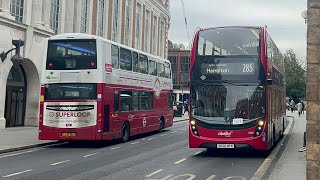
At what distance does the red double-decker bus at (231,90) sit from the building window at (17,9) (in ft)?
48.1

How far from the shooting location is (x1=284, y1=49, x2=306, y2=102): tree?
89125 mm

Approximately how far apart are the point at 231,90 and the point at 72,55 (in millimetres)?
6303

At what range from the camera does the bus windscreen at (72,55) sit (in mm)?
15819

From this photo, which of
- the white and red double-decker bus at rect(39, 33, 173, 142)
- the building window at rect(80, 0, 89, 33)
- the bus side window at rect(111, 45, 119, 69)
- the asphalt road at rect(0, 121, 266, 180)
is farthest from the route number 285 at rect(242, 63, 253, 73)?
the building window at rect(80, 0, 89, 33)

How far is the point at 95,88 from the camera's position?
15711 mm

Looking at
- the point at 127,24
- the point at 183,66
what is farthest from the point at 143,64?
the point at 183,66

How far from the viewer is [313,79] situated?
389 centimetres

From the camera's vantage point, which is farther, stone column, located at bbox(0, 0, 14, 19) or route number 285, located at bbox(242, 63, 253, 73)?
stone column, located at bbox(0, 0, 14, 19)

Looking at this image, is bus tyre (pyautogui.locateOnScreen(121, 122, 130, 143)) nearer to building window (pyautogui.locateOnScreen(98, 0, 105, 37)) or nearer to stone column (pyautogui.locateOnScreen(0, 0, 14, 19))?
stone column (pyautogui.locateOnScreen(0, 0, 14, 19))

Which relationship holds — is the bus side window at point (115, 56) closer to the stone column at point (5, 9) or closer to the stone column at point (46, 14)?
the stone column at point (5, 9)

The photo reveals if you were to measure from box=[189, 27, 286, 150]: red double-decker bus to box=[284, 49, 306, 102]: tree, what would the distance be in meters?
78.4

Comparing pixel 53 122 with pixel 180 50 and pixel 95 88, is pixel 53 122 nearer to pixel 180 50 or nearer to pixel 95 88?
pixel 95 88

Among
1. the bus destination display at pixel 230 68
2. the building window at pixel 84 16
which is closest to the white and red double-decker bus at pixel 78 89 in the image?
the bus destination display at pixel 230 68

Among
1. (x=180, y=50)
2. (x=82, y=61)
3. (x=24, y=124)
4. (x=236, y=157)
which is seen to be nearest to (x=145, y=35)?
(x=24, y=124)
